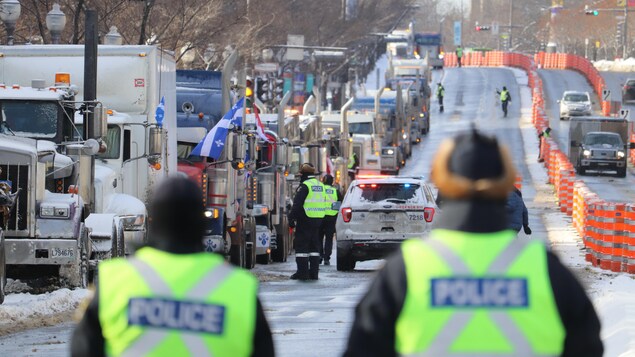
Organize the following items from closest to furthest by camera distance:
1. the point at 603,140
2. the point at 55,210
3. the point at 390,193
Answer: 1. the point at 55,210
2. the point at 390,193
3. the point at 603,140

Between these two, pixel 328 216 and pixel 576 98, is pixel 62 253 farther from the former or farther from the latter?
pixel 576 98

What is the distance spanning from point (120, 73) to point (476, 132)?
17666 millimetres

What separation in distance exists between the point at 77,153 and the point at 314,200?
428 cm

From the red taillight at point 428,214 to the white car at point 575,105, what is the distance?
2400 inches

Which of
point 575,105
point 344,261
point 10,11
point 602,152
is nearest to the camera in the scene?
point 344,261

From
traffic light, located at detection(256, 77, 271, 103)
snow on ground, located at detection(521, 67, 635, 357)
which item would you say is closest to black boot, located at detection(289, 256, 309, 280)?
snow on ground, located at detection(521, 67, 635, 357)

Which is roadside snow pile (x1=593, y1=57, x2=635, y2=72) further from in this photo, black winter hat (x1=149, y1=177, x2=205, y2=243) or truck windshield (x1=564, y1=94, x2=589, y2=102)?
black winter hat (x1=149, y1=177, x2=205, y2=243)

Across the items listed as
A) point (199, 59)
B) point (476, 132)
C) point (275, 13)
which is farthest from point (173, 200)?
point (275, 13)

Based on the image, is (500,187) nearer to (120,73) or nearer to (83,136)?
(83,136)

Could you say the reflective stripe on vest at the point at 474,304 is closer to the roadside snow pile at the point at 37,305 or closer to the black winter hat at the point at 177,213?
the black winter hat at the point at 177,213

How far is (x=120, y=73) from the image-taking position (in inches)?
894

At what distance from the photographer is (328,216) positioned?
24.3 m

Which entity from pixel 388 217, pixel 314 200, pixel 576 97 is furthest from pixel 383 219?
pixel 576 97

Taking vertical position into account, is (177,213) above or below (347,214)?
above
